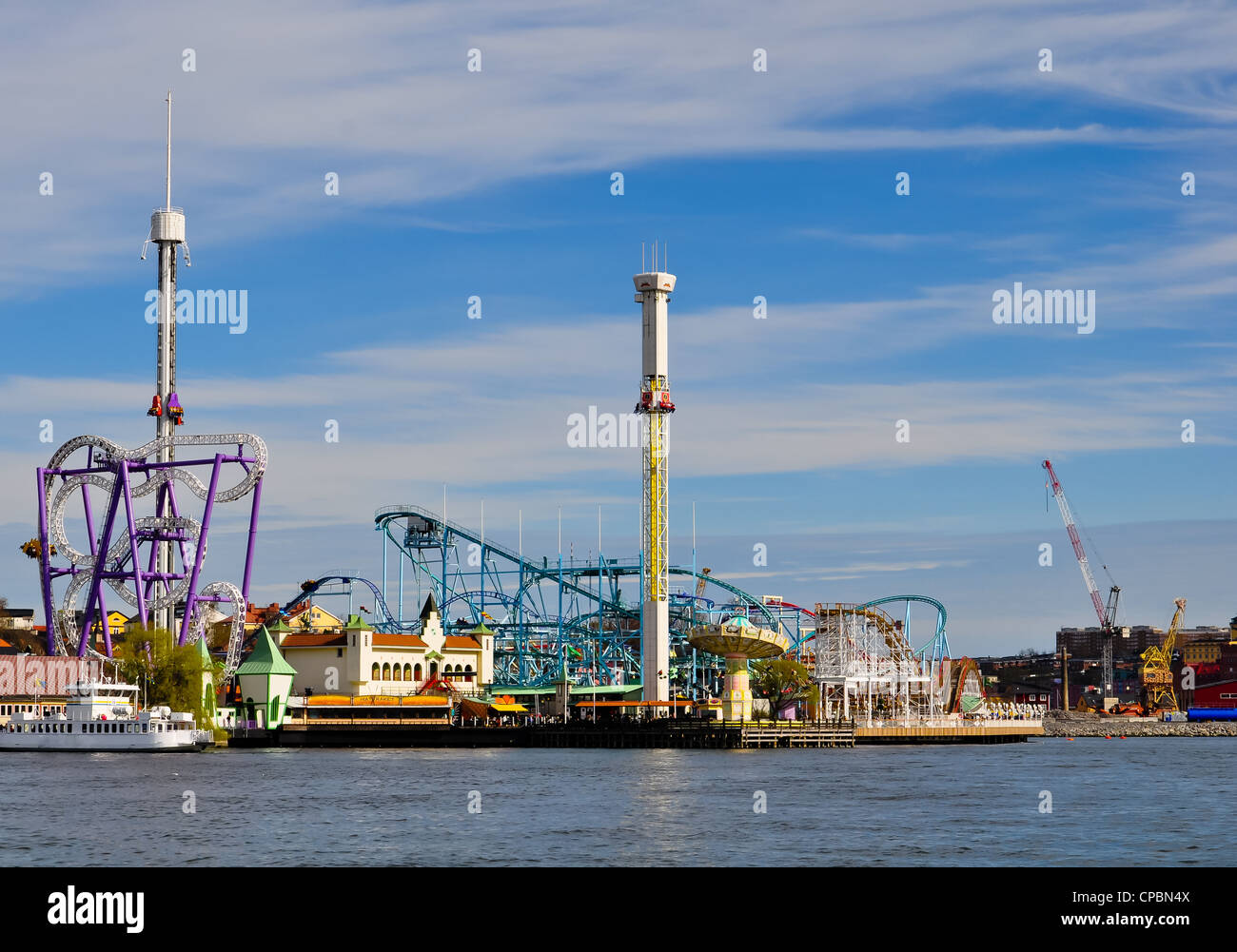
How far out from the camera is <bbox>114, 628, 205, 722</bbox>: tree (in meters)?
117

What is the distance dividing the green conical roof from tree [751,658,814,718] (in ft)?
157

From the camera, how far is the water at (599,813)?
145ft

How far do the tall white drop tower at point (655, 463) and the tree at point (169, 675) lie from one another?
131ft

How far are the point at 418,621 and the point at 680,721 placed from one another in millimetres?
43181

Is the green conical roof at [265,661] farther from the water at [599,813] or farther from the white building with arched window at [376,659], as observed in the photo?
the water at [599,813]

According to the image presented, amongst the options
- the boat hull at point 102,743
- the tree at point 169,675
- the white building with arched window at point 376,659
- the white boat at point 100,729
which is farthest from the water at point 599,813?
the white building with arched window at point 376,659

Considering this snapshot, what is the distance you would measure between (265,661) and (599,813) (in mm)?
81640

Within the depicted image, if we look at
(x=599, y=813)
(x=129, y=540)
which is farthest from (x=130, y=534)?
(x=599, y=813)

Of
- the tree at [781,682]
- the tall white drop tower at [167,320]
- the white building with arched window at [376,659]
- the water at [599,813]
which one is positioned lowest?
the water at [599,813]

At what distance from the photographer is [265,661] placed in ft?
438

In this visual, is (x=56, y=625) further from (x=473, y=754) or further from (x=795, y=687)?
(x=795, y=687)

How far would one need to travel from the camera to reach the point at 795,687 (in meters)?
165
